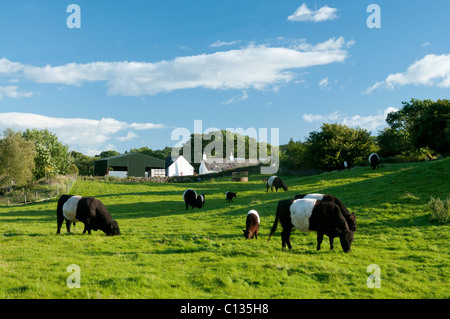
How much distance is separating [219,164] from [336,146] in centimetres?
5176

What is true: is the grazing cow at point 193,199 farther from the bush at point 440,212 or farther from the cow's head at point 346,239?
the cow's head at point 346,239

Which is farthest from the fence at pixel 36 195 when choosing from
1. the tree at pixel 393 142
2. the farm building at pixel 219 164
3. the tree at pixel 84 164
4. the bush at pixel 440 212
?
the tree at pixel 84 164

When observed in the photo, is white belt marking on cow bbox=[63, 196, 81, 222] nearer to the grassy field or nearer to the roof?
the grassy field

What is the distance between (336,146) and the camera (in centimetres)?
5009

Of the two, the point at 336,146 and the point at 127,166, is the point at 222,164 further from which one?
the point at 336,146

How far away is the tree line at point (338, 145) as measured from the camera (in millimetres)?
47281

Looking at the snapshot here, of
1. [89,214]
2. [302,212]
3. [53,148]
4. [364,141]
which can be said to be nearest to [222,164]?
[53,148]

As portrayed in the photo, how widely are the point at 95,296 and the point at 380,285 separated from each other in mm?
7319

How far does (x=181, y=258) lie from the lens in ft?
35.7

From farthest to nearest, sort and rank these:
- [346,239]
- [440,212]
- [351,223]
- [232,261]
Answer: [440,212] < [351,223] < [346,239] < [232,261]

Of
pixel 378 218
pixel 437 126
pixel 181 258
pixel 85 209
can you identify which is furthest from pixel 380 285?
pixel 437 126

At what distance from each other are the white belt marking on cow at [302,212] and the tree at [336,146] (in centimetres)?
4045

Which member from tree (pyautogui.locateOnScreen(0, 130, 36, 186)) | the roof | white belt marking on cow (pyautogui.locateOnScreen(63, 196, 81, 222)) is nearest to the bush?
white belt marking on cow (pyautogui.locateOnScreen(63, 196, 81, 222))
